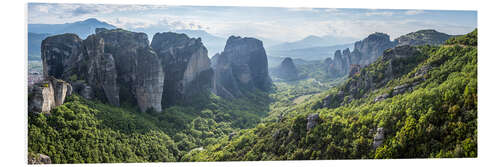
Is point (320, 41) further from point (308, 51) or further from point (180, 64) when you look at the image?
point (308, 51)

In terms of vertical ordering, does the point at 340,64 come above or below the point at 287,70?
above

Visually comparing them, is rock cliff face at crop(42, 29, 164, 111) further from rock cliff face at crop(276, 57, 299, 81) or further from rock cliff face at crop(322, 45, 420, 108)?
rock cliff face at crop(276, 57, 299, 81)

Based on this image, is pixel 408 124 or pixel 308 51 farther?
pixel 308 51

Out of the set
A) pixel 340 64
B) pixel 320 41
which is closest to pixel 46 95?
pixel 320 41

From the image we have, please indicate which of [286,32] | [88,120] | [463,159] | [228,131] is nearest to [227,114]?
[228,131]
